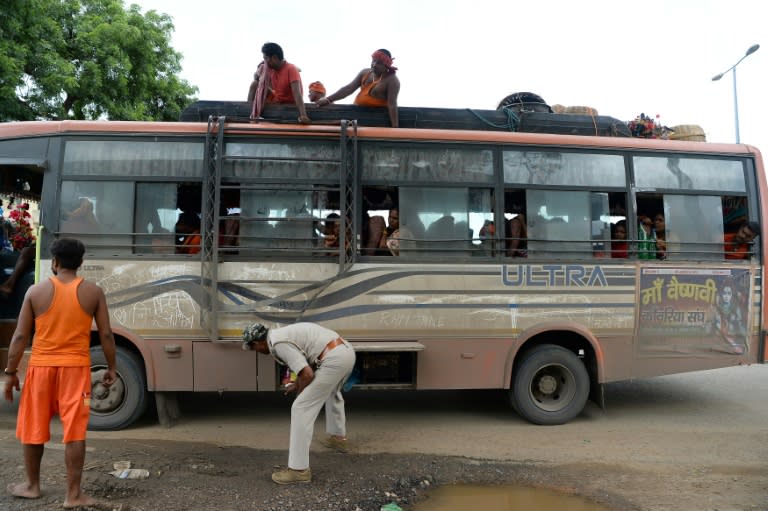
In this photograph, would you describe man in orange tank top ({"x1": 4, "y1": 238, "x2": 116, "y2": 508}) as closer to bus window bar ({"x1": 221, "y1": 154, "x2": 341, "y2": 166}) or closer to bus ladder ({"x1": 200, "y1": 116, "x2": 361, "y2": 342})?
bus ladder ({"x1": 200, "y1": 116, "x2": 361, "y2": 342})

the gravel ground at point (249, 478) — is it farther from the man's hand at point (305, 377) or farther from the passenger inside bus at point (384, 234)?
the passenger inside bus at point (384, 234)

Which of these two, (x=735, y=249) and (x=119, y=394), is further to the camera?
(x=735, y=249)

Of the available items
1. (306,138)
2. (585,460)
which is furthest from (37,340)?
(585,460)

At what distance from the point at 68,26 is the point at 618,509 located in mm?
14728

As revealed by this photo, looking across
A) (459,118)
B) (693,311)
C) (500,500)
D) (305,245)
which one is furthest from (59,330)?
(693,311)

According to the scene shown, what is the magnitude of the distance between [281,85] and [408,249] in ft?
7.73

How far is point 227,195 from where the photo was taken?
551 centimetres

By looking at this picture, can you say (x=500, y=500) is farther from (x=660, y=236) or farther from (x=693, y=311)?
(x=660, y=236)

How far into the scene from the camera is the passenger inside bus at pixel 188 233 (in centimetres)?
537

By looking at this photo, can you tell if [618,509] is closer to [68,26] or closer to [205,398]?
[205,398]

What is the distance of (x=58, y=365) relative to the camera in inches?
138

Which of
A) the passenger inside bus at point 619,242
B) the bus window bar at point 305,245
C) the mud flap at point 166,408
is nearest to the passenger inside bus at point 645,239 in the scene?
the bus window bar at point 305,245

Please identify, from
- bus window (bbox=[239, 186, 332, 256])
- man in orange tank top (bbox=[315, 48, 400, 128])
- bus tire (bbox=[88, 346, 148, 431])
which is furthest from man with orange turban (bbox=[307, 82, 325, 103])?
bus tire (bbox=[88, 346, 148, 431])

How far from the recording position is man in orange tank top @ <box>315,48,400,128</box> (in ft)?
19.8
